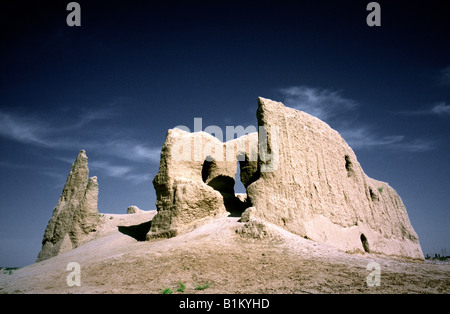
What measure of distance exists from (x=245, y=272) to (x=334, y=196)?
282 inches

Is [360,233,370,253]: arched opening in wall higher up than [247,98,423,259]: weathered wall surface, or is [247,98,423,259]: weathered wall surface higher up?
[247,98,423,259]: weathered wall surface

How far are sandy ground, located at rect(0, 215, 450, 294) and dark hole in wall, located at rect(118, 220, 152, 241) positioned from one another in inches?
186

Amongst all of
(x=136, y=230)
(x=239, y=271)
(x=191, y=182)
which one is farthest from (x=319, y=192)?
(x=136, y=230)


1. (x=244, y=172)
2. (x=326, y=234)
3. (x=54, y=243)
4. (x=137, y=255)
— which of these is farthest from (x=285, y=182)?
(x=54, y=243)

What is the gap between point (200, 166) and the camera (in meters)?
12.8

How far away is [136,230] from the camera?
46.6 ft

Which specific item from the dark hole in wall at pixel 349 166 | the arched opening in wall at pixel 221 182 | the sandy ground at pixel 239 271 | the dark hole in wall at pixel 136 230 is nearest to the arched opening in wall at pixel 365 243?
the dark hole in wall at pixel 349 166

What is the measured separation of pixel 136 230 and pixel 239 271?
910 centimetres

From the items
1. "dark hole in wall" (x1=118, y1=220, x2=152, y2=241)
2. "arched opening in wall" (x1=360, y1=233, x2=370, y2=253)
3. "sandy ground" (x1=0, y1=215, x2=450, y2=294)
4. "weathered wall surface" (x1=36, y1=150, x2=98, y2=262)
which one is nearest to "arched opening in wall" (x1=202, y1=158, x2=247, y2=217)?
"dark hole in wall" (x1=118, y1=220, x2=152, y2=241)

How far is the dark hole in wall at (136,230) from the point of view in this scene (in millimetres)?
12984

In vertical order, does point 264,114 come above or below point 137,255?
above

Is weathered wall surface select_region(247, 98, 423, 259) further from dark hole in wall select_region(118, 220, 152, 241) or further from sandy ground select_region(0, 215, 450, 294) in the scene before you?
dark hole in wall select_region(118, 220, 152, 241)

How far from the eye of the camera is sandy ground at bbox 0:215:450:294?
216 inches

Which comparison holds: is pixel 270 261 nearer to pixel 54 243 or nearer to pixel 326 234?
pixel 326 234
